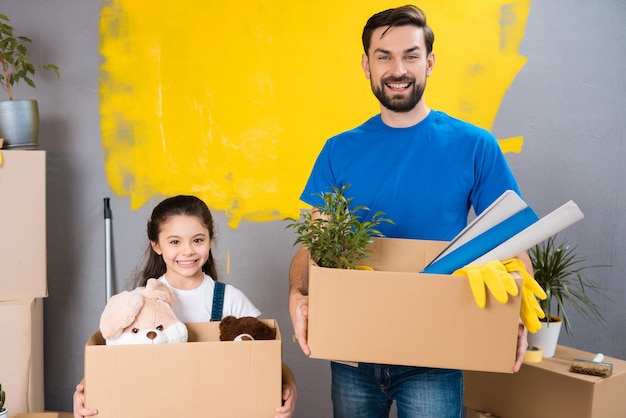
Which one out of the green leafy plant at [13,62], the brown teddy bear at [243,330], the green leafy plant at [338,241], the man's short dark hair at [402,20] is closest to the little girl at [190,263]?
the brown teddy bear at [243,330]

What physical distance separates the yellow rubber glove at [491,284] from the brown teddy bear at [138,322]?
Result: 0.68m

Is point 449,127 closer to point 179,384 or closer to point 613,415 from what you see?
point 179,384

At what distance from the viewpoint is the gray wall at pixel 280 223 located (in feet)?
8.61

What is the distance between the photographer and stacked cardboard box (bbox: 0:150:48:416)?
7.20 feet

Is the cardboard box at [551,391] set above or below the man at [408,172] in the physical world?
below

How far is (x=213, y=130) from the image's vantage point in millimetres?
2695

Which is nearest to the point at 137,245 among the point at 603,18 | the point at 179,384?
the point at 179,384

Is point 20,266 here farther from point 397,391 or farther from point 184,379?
point 397,391

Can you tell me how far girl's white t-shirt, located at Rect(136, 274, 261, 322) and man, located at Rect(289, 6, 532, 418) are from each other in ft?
0.73

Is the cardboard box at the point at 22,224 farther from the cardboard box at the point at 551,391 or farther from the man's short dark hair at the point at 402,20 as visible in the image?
the cardboard box at the point at 551,391

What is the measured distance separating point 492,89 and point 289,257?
1.14 meters

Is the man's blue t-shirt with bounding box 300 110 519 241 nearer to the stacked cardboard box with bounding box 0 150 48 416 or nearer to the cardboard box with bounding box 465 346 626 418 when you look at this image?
the cardboard box with bounding box 465 346 626 418

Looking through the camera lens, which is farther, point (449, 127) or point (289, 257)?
point (289, 257)

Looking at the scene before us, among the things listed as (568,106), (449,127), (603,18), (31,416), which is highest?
(603,18)
